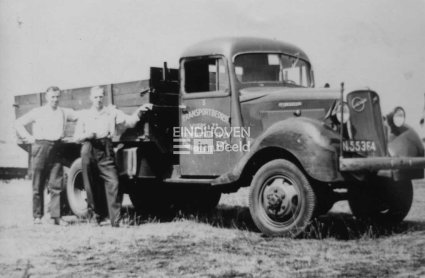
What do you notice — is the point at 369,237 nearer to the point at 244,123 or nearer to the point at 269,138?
the point at 269,138

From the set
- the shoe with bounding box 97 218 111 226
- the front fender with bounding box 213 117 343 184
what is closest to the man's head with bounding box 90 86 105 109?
the shoe with bounding box 97 218 111 226

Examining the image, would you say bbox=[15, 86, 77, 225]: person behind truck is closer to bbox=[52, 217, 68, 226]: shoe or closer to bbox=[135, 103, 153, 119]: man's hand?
bbox=[52, 217, 68, 226]: shoe

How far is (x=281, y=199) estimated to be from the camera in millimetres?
5531

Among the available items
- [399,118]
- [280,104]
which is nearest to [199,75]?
[280,104]

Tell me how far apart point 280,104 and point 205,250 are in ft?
6.15

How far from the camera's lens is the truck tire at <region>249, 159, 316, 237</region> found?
5375 millimetres

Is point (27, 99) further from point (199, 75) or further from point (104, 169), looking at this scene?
point (199, 75)

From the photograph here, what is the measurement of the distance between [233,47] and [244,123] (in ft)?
2.90

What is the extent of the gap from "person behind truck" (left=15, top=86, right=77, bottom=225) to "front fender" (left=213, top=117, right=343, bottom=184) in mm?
2457

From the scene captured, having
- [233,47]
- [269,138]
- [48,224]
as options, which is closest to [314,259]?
[269,138]

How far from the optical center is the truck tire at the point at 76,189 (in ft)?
24.9

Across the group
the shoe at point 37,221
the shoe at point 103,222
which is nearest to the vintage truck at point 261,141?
the shoe at point 103,222

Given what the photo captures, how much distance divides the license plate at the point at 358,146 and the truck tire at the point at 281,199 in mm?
502

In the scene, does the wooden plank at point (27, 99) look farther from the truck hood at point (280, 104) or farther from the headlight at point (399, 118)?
the headlight at point (399, 118)
